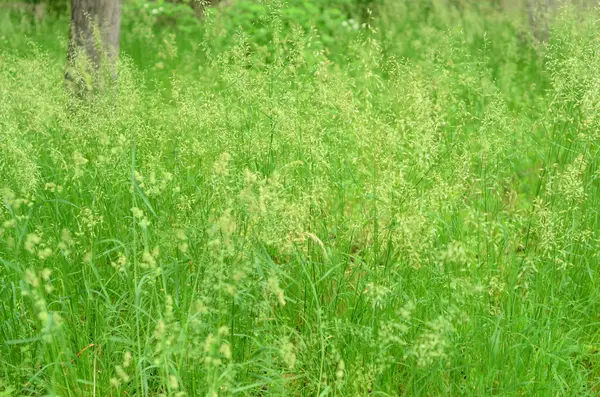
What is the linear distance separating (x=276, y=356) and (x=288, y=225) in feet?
1.51

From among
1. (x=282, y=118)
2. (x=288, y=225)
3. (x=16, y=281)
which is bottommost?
(x=16, y=281)

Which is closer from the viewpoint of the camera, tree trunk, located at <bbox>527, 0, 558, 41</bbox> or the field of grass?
the field of grass

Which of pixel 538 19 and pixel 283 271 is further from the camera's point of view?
pixel 538 19

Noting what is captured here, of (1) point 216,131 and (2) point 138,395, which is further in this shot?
(1) point 216,131

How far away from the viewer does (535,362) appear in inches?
102

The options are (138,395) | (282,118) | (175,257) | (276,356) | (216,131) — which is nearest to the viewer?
(138,395)

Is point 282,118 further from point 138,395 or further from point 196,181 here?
point 138,395

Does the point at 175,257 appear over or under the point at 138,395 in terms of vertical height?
over

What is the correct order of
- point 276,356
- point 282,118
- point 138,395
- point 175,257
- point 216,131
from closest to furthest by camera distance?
point 138,395 → point 276,356 → point 175,257 → point 282,118 → point 216,131

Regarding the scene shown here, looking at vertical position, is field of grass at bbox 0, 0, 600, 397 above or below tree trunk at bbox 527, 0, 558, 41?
below

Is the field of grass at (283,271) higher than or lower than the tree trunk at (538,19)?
lower

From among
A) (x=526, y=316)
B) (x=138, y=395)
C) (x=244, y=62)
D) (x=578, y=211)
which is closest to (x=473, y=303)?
(x=526, y=316)

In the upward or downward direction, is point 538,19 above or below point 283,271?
above

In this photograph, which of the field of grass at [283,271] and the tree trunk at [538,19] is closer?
the field of grass at [283,271]
